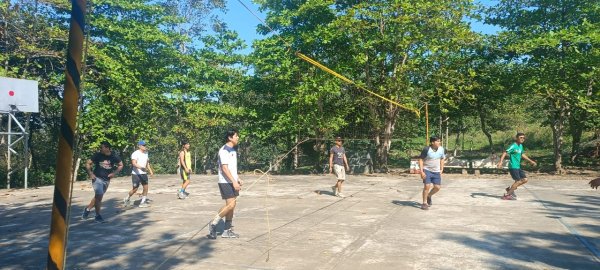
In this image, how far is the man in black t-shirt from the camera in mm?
8773

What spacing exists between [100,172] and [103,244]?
7.68 ft

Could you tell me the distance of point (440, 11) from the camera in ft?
58.5

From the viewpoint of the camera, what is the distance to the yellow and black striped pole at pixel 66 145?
2.30m

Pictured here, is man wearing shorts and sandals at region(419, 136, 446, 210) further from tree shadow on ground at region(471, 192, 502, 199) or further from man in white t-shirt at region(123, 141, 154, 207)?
man in white t-shirt at region(123, 141, 154, 207)

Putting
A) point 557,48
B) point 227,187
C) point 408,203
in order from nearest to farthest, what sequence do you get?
point 227,187 → point 408,203 → point 557,48

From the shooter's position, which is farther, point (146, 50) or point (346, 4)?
point (146, 50)

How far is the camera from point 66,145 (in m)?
2.29

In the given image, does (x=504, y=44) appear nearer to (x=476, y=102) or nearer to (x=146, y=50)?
(x=476, y=102)

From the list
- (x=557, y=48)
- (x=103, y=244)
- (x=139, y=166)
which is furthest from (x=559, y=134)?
(x=103, y=244)

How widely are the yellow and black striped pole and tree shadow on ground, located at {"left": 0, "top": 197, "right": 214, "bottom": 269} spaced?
358cm

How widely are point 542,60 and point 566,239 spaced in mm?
13763

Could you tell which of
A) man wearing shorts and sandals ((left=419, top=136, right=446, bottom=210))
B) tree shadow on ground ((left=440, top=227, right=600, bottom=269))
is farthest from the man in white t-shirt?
tree shadow on ground ((left=440, top=227, right=600, bottom=269))

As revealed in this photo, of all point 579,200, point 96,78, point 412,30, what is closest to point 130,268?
Result: point 579,200

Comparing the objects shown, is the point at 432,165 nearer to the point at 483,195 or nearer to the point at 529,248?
the point at 483,195
